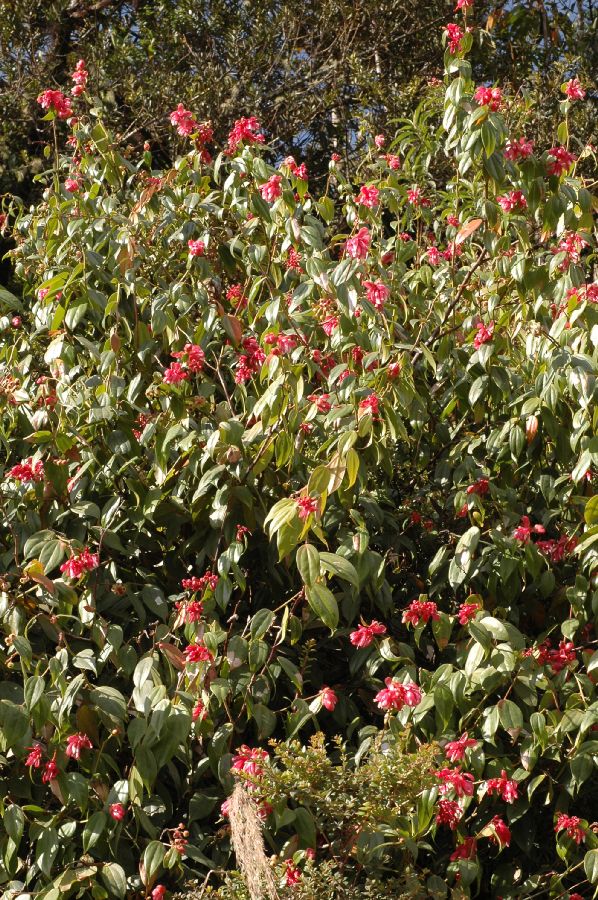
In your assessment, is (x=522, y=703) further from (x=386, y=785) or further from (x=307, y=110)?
(x=307, y=110)

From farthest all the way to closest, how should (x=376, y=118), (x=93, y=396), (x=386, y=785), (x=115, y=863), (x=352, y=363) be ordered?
(x=376, y=118), (x=93, y=396), (x=352, y=363), (x=115, y=863), (x=386, y=785)

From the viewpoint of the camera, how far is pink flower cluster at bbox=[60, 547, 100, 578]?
2.48 metres

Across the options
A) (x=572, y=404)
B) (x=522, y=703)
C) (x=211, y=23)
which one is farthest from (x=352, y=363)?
(x=211, y=23)

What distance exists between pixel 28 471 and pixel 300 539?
82 cm

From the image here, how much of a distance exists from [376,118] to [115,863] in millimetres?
4889

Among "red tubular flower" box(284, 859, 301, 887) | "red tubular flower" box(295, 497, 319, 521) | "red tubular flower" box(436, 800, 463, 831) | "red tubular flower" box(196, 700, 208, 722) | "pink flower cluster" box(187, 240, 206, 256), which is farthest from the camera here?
"pink flower cluster" box(187, 240, 206, 256)

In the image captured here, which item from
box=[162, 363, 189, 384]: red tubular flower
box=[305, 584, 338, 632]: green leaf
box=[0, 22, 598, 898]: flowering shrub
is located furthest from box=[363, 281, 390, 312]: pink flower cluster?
box=[305, 584, 338, 632]: green leaf

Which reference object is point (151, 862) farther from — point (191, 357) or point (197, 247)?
point (197, 247)

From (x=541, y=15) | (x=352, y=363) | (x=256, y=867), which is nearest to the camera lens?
(x=256, y=867)

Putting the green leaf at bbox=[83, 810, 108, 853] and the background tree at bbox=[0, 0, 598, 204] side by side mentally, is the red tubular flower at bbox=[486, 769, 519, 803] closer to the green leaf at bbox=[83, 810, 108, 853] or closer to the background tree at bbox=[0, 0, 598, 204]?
the green leaf at bbox=[83, 810, 108, 853]

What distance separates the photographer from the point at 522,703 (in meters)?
2.60

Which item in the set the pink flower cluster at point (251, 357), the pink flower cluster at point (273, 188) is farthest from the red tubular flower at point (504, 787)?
the pink flower cluster at point (273, 188)

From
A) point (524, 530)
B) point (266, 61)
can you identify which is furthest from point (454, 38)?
point (266, 61)

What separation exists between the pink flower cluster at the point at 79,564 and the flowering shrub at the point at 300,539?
0.04 feet
